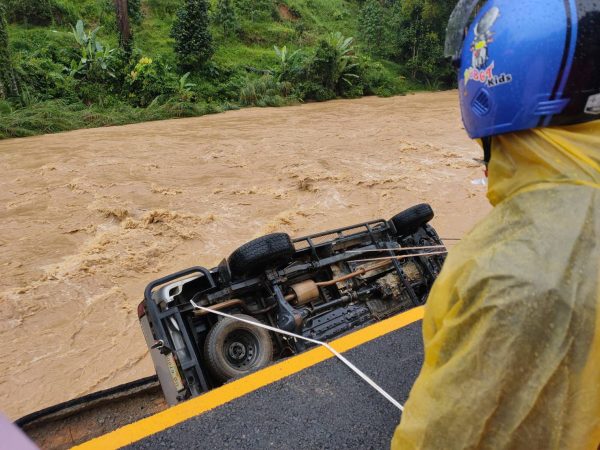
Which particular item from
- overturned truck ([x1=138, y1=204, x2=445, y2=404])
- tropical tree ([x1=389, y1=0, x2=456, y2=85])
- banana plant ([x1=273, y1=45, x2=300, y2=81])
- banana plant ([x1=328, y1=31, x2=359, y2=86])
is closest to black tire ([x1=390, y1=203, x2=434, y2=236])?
overturned truck ([x1=138, y1=204, x2=445, y2=404])

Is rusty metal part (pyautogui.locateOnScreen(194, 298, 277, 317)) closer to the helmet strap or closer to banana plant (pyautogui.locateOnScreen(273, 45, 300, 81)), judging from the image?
the helmet strap

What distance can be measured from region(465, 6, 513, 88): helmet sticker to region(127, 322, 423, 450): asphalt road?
1654 mm

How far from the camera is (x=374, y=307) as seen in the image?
3.68m

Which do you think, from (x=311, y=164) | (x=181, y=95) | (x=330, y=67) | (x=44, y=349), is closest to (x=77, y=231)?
(x=44, y=349)

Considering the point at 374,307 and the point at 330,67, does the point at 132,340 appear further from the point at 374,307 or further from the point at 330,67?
the point at 330,67

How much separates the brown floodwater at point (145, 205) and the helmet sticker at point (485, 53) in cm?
490

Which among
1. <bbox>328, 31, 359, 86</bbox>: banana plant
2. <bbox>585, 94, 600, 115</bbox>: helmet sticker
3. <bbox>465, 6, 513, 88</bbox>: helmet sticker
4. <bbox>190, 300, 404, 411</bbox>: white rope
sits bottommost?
<bbox>328, 31, 359, 86</bbox>: banana plant

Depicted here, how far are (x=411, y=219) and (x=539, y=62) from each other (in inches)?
117

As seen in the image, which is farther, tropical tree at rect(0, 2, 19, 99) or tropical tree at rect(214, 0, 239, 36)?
tropical tree at rect(214, 0, 239, 36)

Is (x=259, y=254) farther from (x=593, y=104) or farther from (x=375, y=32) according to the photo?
(x=375, y=32)

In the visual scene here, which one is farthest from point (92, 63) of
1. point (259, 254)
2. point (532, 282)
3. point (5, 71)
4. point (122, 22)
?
point (532, 282)

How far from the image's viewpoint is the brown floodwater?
5.48 metres

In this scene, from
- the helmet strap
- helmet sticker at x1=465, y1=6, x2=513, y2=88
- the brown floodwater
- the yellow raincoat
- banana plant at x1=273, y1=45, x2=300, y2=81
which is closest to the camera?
the yellow raincoat

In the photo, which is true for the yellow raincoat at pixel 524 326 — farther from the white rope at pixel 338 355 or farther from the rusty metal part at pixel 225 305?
the rusty metal part at pixel 225 305
